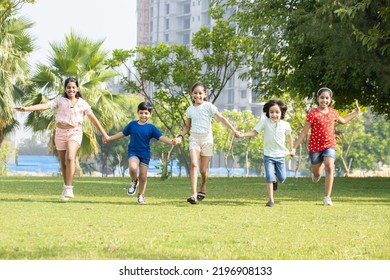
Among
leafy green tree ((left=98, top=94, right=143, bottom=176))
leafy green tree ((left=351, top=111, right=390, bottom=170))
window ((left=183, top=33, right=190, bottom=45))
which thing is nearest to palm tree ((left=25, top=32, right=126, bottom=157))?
leafy green tree ((left=98, top=94, right=143, bottom=176))

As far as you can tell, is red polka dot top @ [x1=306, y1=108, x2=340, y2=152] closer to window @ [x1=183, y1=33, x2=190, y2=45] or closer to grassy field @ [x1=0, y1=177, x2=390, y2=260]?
grassy field @ [x1=0, y1=177, x2=390, y2=260]

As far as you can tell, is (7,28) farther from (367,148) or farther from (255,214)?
(367,148)

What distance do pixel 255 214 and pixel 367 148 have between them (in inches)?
2771

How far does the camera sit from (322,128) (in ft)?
45.9

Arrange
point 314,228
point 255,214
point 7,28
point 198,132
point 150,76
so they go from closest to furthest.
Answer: point 314,228 < point 255,214 < point 198,132 < point 7,28 < point 150,76

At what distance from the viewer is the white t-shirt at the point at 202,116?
13.7 meters

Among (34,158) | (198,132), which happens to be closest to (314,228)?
(198,132)

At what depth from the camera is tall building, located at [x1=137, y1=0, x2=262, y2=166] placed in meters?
144

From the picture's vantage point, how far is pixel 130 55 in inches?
1297

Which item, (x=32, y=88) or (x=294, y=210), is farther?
(x=32, y=88)

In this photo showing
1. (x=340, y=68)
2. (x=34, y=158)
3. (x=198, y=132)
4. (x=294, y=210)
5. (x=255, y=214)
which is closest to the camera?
(x=255, y=214)

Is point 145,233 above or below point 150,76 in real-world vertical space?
below

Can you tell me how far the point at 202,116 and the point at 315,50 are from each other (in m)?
11.0

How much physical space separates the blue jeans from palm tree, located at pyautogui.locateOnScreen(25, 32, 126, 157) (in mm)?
19270
